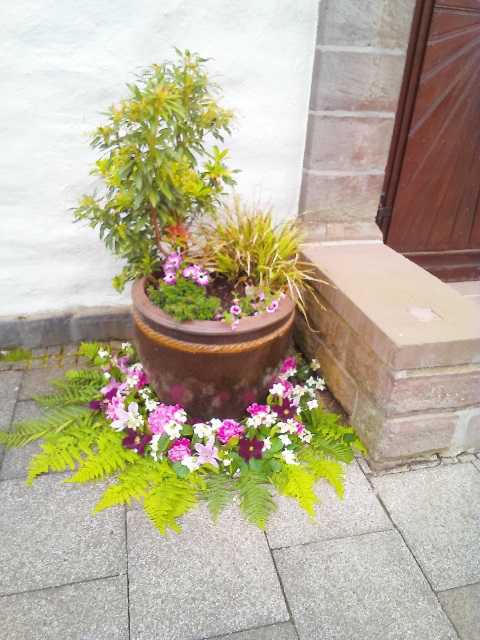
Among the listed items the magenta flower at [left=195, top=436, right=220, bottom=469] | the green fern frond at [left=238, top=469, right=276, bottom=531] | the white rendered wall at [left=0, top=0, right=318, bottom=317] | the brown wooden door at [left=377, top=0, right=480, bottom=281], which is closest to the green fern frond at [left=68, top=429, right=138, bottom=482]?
the magenta flower at [left=195, top=436, right=220, bottom=469]

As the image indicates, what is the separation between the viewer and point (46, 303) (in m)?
3.02

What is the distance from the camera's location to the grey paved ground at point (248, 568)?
66.2 inches

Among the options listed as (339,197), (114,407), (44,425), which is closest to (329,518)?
(114,407)

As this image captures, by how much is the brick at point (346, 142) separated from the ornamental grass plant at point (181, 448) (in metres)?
1.25

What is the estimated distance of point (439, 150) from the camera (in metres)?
3.12

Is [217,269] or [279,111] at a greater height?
[279,111]

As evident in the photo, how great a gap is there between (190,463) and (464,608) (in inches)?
45.3

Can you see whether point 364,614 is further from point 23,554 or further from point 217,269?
point 217,269

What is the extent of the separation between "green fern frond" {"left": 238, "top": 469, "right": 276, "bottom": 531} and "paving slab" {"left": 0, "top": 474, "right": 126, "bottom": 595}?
1.62 feet

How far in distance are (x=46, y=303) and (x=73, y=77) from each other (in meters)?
1.26

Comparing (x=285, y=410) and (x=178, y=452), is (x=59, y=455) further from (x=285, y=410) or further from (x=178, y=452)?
(x=285, y=410)

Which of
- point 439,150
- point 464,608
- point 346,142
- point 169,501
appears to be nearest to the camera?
point 464,608

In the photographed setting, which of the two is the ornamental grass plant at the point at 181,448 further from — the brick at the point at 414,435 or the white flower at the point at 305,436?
the brick at the point at 414,435

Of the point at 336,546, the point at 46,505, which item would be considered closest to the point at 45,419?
the point at 46,505
